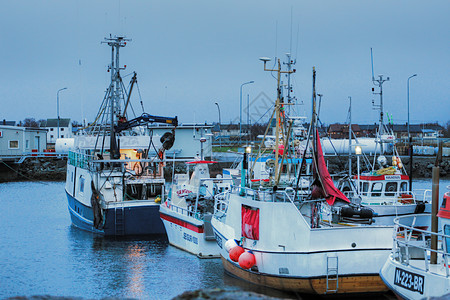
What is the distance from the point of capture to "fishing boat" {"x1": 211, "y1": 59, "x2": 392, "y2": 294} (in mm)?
16703

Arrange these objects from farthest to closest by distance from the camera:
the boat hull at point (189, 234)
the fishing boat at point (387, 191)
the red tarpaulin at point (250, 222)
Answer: the fishing boat at point (387, 191) < the boat hull at point (189, 234) < the red tarpaulin at point (250, 222)

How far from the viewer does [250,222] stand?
18828mm

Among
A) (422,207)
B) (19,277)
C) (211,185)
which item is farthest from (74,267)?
(422,207)

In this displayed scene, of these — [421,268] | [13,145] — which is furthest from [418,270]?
[13,145]

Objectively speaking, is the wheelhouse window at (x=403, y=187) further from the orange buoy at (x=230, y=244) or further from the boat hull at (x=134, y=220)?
the boat hull at (x=134, y=220)

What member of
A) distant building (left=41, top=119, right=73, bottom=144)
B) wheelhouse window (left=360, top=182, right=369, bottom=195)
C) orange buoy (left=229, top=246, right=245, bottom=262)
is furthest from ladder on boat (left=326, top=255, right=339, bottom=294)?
distant building (left=41, top=119, right=73, bottom=144)

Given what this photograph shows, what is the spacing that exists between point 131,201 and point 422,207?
1402 centimetres

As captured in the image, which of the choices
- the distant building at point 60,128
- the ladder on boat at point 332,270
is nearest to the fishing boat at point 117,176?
the ladder on boat at point 332,270

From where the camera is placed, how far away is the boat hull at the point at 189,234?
23.9 meters

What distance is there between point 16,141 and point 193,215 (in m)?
57.5

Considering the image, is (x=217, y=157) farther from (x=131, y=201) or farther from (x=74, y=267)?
(x=74, y=267)

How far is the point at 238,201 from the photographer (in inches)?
783

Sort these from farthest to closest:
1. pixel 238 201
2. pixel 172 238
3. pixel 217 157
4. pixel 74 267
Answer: pixel 217 157, pixel 172 238, pixel 74 267, pixel 238 201

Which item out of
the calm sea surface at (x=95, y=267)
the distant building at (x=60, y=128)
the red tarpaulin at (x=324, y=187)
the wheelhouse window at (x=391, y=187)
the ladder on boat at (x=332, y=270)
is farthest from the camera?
the distant building at (x=60, y=128)
